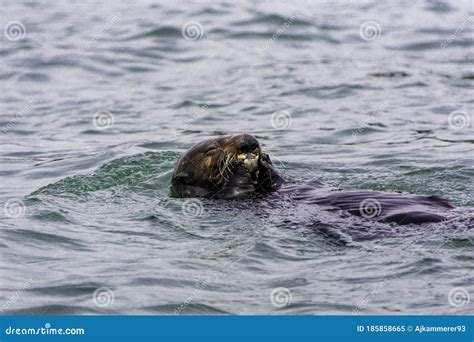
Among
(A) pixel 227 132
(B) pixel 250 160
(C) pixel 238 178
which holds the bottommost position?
(C) pixel 238 178

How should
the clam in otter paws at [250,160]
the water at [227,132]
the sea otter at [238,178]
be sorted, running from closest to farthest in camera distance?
1. the water at [227,132]
2. the sea otter at [238,178]
3. the clam in otter paws at [250,160]

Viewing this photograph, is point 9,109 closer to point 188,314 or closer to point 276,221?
point 276,221

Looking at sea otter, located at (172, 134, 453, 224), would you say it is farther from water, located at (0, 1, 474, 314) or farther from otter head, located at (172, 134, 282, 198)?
water, located at (0, 1, 474, 314)

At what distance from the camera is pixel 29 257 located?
616 centimetres

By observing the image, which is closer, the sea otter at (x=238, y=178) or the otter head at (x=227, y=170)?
the sea otter at (x=238, y=178)

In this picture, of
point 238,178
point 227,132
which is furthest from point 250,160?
point 227,132

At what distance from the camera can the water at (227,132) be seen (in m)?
5.44

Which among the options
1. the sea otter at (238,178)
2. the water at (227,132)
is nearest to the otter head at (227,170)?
the sea otter at (238,178)

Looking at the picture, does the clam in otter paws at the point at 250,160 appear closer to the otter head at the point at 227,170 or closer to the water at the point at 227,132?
the otter head at the point at 227,170

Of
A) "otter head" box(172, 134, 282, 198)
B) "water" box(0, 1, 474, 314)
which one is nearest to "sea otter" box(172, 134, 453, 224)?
"otter head" box(172, 134, 282, 198)

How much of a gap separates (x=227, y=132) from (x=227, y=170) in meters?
3.35

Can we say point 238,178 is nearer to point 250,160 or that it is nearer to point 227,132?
point 250,160

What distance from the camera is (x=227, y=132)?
33.8 ft

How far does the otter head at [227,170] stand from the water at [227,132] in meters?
0.16
